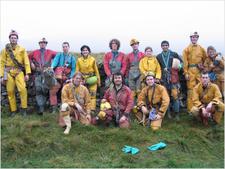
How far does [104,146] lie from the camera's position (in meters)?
9.12

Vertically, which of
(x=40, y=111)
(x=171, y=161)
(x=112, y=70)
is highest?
(x=112, y=70)

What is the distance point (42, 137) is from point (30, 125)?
2.31 feet

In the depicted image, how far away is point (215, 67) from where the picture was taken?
1134cm

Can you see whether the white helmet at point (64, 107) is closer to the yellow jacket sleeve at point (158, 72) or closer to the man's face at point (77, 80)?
the man's face at point (77, 80)

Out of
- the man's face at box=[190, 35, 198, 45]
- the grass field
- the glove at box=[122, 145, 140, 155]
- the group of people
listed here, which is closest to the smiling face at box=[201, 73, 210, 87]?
the group of people

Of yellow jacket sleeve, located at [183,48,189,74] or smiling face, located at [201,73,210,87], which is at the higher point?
yellow jacket sleeve, located at [183,48,189,74]

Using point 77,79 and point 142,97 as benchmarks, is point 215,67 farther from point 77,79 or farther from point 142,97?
point 77,79

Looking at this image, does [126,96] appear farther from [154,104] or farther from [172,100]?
[172,100]

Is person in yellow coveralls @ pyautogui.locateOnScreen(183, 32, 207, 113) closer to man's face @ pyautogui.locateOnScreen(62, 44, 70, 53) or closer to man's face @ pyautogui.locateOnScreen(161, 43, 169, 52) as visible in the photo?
man's face @ pyautogui.locateOnScreen(161, 43, 169, 52)

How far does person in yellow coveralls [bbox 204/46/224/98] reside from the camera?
11.3 meters

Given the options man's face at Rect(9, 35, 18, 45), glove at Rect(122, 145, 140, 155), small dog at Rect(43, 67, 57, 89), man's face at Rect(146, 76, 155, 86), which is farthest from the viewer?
man's face at Rect(9, 35, 18, 45)

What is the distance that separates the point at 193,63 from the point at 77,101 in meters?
3.85

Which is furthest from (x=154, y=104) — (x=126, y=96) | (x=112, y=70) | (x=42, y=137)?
(x=42, y=137)

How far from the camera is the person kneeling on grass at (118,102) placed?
402 inches
